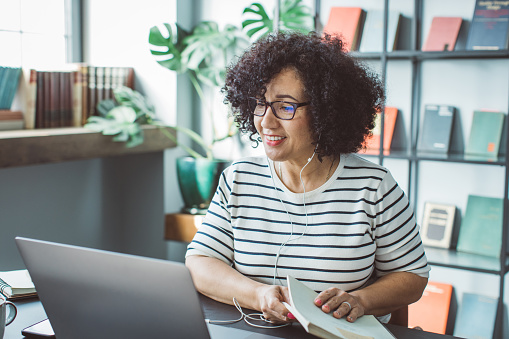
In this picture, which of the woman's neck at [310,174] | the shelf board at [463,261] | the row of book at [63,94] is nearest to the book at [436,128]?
the shelf board at [463,261]

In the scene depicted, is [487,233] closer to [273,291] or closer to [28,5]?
[273,291]

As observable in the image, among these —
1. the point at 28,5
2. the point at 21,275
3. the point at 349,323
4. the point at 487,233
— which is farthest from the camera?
the point at 28,5

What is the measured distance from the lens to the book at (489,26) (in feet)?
8.60

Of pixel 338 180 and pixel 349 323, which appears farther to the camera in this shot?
pixel 338 180

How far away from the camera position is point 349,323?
3.94 ft

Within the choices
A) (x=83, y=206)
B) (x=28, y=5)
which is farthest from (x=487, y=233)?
(x=28, y=5)

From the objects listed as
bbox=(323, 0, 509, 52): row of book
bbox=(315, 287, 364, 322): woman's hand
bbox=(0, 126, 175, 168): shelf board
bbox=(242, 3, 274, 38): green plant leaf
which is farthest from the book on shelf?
bbox=(315, 287, 364, 322): woman's hand

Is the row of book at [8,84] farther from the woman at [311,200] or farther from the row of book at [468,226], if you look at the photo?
the row of book at [468,226]

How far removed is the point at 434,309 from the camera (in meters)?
2.83

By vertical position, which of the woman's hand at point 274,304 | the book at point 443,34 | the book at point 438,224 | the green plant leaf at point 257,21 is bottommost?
the book at point 438,224

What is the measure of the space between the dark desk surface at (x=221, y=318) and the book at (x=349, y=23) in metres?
1.94

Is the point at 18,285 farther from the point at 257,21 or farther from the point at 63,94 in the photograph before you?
the point at 257,21

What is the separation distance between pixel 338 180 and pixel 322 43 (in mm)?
387

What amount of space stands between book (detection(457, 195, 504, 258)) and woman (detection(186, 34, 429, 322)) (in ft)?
4.55
